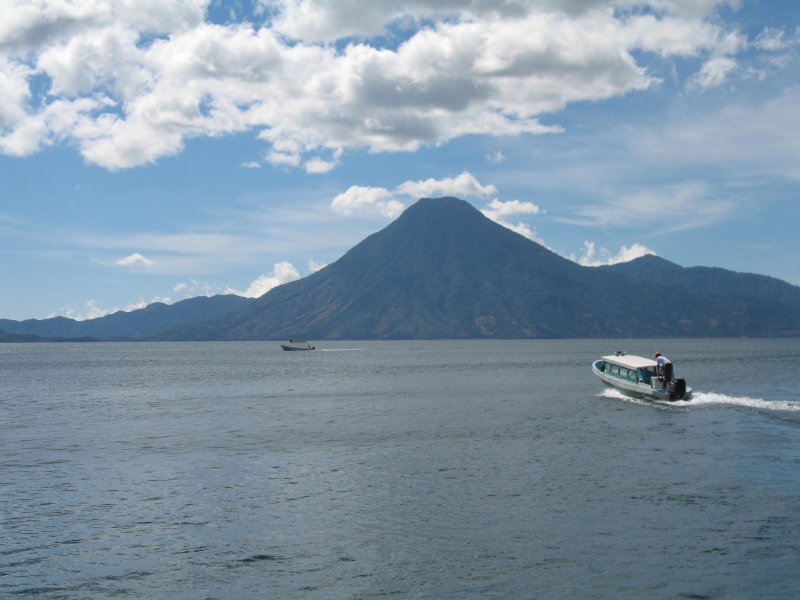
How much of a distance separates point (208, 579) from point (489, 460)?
22.5m

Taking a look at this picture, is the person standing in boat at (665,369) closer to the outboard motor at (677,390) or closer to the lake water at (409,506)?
the outboard motor at (677,390)

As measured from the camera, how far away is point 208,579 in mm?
23219

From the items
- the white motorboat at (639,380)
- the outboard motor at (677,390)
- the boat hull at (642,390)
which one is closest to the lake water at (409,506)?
the outboard motor at (677,390)

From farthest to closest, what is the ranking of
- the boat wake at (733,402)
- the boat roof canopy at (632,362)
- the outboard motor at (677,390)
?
the boat roof canopy at (632,362)
the outboard motor at (677,390)
the boat wake at (733,402)

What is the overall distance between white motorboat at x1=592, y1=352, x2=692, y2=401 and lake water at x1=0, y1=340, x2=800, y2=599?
3237 millimetres

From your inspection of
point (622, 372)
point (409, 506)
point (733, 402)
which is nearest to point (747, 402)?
point (733, 402)

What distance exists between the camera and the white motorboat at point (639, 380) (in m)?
68.8

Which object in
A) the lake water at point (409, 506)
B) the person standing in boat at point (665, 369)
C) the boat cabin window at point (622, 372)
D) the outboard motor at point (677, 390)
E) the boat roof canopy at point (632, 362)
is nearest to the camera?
the lake water at point (409, 506)

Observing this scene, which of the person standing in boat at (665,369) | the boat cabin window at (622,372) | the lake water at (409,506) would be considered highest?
the person standing in boat at (665,369)

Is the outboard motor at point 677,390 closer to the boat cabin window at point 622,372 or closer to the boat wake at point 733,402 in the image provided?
the boat wake at point 733,402

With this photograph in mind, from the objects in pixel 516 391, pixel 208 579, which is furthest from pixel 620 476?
pixel 516 391

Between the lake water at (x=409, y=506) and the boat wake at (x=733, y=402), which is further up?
the boat wake at (x=733, y=402)

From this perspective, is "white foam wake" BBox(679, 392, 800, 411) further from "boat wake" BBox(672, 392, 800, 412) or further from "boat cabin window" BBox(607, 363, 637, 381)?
"boat cabin window" BBox(607, 363, 637, 381)

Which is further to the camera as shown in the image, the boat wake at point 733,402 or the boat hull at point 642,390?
the boat hull at point 642,390
